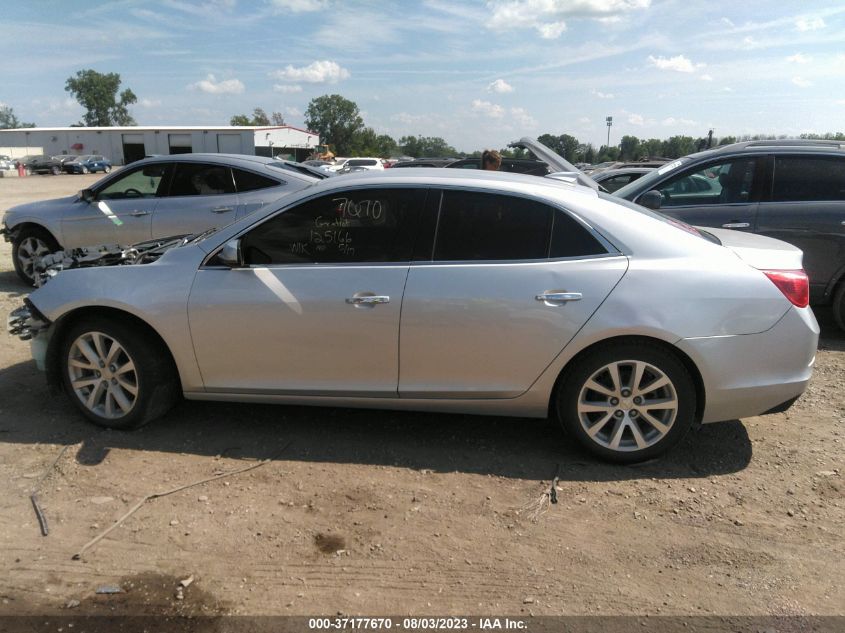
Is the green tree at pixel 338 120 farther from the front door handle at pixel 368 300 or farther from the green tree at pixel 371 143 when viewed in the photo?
the front door handle at pixel 368 300

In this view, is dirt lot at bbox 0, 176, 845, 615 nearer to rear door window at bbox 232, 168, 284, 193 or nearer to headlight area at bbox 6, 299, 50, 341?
headlight area at bbox 6, 299, 50, 341

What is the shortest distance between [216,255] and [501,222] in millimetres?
1718

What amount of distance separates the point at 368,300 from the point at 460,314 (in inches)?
20.8

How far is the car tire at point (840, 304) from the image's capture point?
239 inches

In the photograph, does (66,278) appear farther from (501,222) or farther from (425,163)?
(425,163)

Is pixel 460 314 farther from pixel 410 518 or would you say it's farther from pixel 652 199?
pixel 652 199

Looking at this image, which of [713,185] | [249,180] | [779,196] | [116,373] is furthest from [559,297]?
[249,180]

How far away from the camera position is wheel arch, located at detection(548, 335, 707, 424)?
3484 millimetres

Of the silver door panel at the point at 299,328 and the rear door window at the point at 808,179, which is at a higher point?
the rear door window at the point at 808,179

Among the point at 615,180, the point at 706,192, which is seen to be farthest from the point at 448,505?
the point at 615,180

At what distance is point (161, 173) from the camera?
745cm

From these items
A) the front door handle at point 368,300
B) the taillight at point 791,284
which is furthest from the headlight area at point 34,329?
the taillight at point 791,284

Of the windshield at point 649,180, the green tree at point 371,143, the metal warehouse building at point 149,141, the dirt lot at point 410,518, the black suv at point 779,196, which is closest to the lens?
the dirt lot at point 410,518

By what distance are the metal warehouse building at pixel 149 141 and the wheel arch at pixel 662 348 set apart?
66.5m
